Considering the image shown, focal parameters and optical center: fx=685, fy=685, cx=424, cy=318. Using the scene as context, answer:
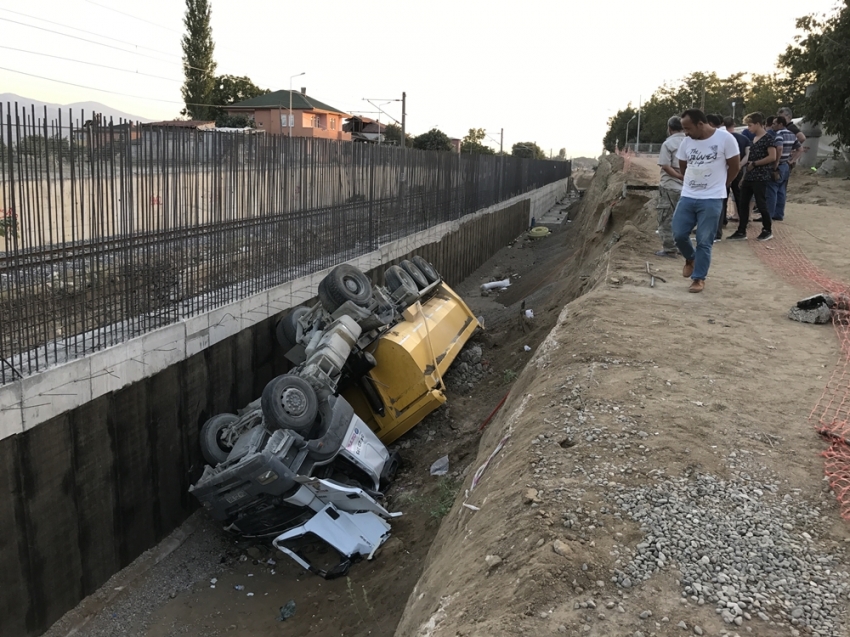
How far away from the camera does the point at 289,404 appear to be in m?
6.48

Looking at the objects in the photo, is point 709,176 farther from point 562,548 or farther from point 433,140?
point 433,140

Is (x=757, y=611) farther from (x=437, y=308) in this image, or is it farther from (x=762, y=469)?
(x=437, y=308)

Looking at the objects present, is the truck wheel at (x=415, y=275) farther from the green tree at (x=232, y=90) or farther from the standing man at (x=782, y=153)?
the green tree at (x=232, y=90)

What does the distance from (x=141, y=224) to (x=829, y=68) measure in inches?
844

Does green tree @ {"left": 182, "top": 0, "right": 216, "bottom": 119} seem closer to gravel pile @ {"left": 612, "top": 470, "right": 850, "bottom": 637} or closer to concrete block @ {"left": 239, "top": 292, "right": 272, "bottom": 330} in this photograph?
concrete block @ {"left": 239, "top": 292, "right": 272, "bottom": 330}

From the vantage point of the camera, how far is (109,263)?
6.50 meters

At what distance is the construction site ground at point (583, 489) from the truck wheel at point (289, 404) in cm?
142

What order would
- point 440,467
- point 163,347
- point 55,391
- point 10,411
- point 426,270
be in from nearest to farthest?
1. point 10,411
2. point 55,391
3. point 163,347
4. point 440,467
5. point 426,270

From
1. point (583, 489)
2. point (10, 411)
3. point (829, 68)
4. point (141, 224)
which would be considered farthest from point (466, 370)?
point (829, 68)

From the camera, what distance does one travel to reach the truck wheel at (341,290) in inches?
323

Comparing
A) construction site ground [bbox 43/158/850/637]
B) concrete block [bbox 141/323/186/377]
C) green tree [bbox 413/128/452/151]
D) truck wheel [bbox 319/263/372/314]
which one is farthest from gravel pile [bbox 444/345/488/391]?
green tree [bbox 413/128/452/151]

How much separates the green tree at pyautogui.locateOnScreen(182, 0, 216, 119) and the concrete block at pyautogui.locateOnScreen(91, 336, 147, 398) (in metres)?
52.6

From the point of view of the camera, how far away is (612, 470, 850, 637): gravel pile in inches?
108

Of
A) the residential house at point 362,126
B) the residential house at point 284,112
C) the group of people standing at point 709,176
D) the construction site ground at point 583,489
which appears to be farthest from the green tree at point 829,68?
the residential house at point 362,126
